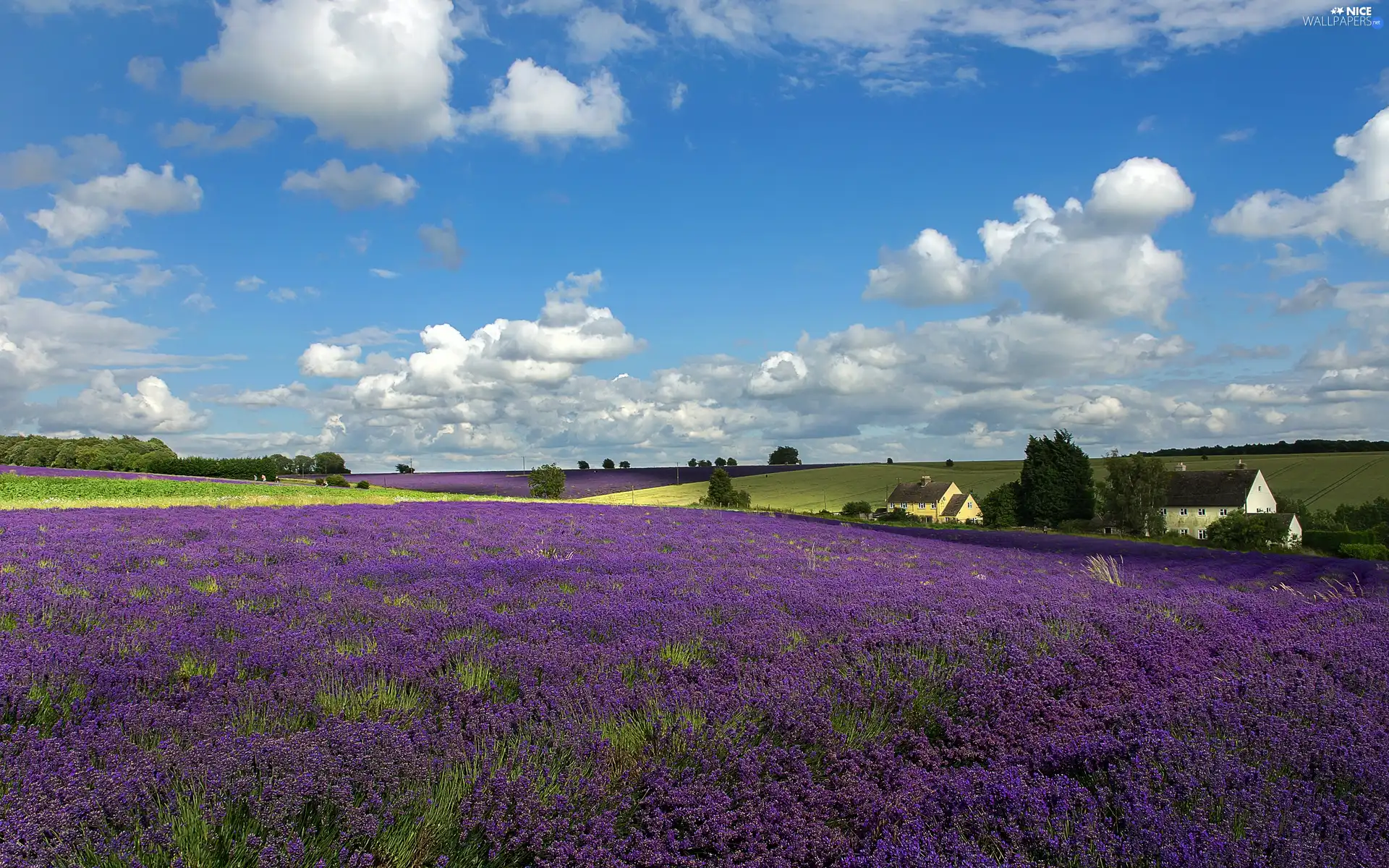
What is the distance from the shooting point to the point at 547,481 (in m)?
59.8

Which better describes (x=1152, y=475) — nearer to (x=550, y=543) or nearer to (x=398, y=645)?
(x=550, y=543)

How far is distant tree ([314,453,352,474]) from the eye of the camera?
73.7 meters

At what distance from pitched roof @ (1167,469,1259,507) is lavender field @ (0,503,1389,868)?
2899 inches

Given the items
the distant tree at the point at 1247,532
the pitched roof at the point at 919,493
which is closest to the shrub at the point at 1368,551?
the distant tree at the point at 1247,532

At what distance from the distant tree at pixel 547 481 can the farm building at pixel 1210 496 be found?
176 feet

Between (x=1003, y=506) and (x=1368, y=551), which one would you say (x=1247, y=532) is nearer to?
(x=1368, y=551)

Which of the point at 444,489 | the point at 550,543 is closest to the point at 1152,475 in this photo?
the point at 444,489

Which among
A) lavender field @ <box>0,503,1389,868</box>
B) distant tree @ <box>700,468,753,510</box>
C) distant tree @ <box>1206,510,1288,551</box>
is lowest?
distant tree @ <box>1206,510,1288,551</box>

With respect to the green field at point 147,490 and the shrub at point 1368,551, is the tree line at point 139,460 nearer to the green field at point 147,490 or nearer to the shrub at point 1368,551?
the green field at point 147,490

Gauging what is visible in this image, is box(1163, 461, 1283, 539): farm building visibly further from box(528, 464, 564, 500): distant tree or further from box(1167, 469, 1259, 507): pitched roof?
box(528, 464, 564, 500): distant tree

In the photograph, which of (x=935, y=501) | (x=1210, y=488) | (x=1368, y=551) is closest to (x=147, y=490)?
(x=1368, y=551)

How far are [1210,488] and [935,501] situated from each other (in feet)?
80.5

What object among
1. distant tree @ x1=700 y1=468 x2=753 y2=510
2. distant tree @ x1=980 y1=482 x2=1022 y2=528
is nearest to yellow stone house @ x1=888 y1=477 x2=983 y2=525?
distant tree @ x1=980 y1=482 x2=1022 y2=528

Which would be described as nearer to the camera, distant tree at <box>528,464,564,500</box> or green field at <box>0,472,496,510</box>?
green field at <box>0,472,496,510</box>
